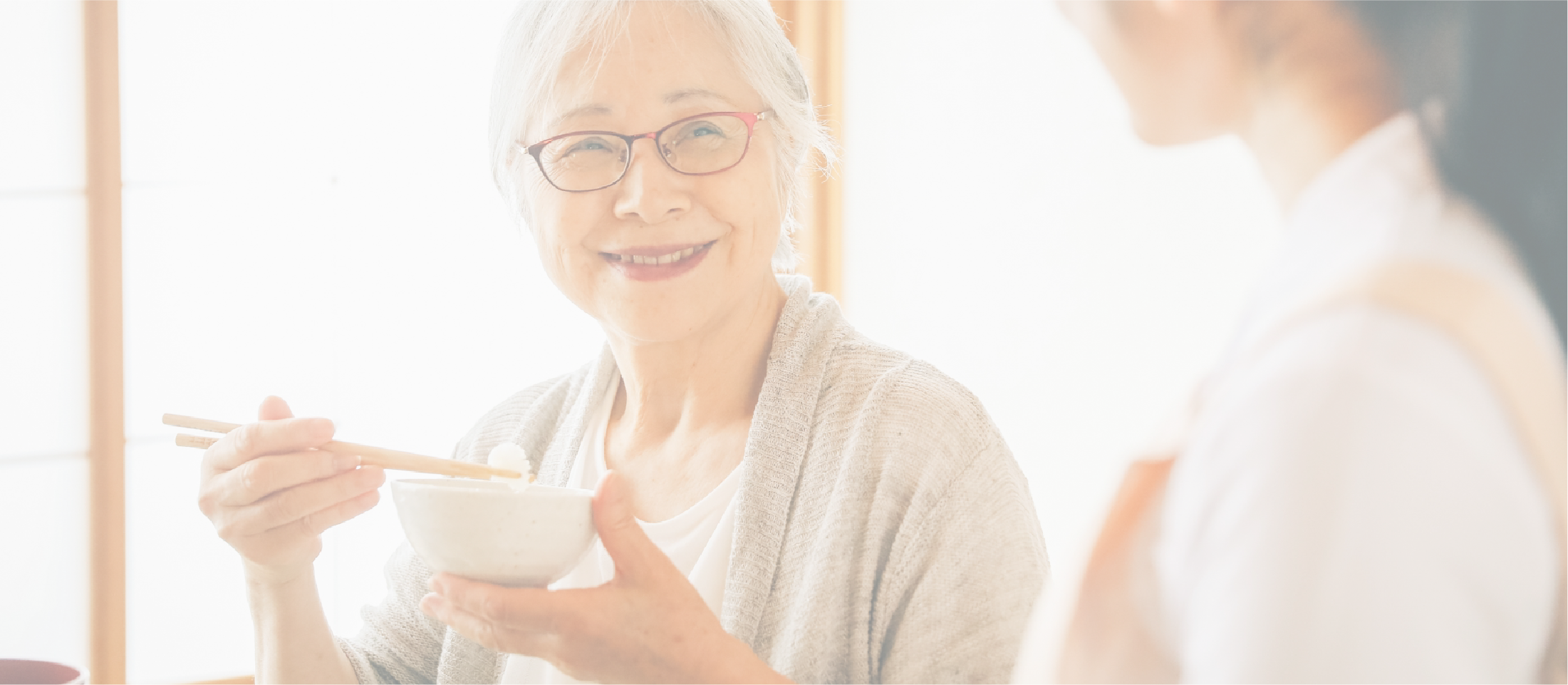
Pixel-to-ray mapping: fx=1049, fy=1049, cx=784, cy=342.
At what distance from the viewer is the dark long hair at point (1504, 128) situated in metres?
0.35

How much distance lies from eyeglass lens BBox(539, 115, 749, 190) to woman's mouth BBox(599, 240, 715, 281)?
82 mm

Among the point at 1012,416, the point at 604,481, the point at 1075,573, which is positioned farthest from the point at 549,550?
the point at 1012,416

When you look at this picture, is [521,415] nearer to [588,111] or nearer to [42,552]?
[588,111]

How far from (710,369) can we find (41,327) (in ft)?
7.08

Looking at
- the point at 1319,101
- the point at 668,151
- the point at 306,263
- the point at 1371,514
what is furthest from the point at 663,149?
the point at 306,263

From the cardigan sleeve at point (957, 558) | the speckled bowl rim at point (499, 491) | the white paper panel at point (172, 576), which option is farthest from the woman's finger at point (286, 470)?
the white paper panel at point (172, 576)

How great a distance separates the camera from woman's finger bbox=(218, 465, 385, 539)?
994 millimetres

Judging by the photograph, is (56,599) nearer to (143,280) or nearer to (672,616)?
(143,280)

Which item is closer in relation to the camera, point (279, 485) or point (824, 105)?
point (279, 485)

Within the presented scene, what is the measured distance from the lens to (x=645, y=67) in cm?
112

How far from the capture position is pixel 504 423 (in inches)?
55.7

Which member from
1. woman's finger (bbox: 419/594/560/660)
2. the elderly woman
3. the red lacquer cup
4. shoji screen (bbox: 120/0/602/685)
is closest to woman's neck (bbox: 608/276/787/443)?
the elderly woman

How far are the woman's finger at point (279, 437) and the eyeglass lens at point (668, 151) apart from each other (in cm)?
38

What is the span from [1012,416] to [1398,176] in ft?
6.63
